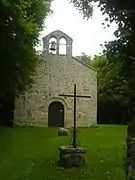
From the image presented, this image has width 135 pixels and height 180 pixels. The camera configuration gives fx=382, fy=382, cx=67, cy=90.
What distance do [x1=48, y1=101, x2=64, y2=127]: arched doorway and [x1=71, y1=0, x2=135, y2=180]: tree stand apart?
18087mm

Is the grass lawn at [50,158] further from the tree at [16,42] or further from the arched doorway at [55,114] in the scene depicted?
the arched doorway at [55,114]

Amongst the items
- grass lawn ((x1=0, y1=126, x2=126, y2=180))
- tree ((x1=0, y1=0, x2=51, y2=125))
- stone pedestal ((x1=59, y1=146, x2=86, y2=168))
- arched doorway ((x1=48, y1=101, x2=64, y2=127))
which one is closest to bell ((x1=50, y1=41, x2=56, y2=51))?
tree ((x1=0, y1=0, x2=51, y2=125))

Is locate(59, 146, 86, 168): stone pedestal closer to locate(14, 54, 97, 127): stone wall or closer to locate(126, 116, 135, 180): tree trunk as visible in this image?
locate(126, 116, 135, 180): tree trunk

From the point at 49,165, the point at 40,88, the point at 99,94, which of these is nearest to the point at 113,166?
the point at 49,165

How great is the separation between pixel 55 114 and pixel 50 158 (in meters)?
14.2

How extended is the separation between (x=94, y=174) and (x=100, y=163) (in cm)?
168

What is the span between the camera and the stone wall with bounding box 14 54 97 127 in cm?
2666

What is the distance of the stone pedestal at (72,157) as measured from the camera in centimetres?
1152

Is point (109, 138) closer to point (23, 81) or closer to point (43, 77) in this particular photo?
point (23, 81)

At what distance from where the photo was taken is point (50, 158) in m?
13.0

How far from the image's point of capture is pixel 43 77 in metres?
27.4

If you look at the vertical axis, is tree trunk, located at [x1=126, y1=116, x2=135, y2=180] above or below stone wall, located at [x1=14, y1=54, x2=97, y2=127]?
below

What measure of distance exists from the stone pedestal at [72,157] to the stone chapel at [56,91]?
1498 centimetres

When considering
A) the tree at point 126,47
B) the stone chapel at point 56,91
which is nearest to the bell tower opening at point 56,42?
the stone chapel at point 56,91
